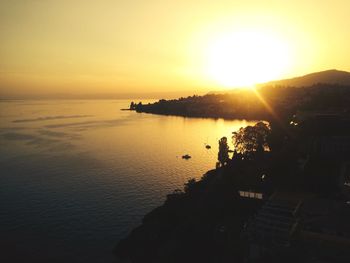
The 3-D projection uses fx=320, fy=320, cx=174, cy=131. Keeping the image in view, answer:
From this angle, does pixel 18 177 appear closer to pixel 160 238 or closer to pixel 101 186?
pixel 101 186

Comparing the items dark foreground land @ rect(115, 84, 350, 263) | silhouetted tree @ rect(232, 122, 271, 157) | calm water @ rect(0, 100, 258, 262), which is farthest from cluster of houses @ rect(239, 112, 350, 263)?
silhouetted tree @ rect(232, 122, 271, 157)

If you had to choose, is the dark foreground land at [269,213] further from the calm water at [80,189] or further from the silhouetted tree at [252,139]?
the silhouetted tree at [252,139]

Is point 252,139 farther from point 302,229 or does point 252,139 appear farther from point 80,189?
point 302,229

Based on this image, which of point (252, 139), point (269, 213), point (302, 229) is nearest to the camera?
point (302, 229)

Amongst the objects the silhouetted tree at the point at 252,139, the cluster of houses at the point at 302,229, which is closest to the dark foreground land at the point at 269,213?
the cluster of houses at the point at 302,229

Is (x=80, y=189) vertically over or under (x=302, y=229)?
under

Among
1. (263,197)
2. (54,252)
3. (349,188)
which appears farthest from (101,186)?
(349,188)

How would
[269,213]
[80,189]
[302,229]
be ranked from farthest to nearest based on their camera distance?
[80,189] < [269,213] < [302,229]

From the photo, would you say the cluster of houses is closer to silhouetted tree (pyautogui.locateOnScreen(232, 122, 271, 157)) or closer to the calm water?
the calm water

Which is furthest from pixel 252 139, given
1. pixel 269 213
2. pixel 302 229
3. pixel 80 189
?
pixel 302 229
